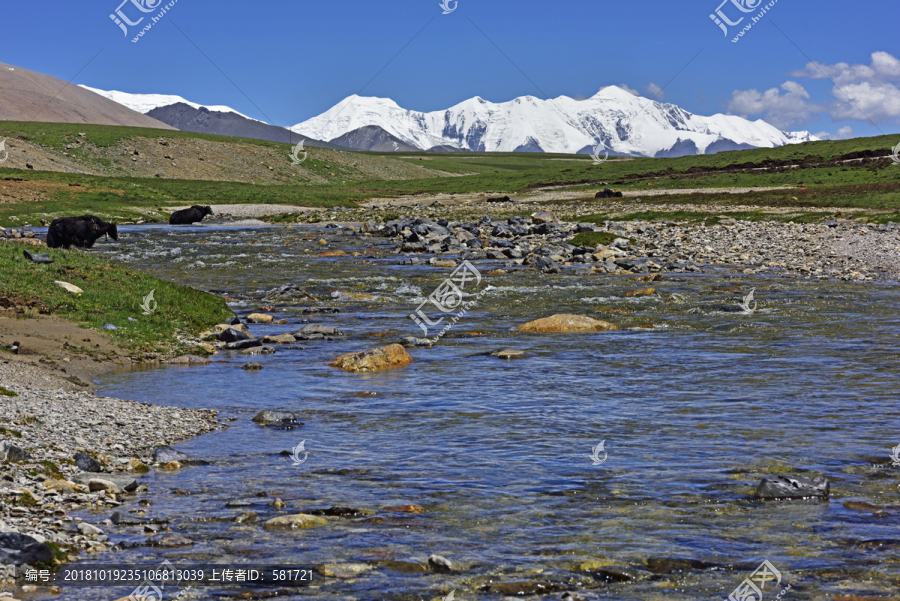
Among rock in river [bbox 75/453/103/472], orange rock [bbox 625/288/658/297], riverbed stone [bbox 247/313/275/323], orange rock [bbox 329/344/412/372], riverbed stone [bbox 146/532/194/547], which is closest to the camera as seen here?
riverbed stone [bbox 146/532/194/547]

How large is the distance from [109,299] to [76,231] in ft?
82.3

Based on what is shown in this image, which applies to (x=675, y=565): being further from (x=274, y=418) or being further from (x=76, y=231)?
(x=76, y=231)

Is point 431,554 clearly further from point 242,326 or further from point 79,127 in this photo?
point 79,127

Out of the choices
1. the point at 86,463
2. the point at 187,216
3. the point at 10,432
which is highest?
the point at 187,216

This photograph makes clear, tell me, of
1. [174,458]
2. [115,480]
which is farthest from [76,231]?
[115,480]

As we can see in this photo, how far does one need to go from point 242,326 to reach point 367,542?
1508 centimetres

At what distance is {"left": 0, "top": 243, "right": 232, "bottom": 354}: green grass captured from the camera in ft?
65.5

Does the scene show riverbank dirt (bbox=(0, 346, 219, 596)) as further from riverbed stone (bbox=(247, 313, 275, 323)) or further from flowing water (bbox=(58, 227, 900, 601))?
riverbed stone (bbox=(247, 313, 275, 323))

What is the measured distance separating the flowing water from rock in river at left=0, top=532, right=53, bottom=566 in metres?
0.59

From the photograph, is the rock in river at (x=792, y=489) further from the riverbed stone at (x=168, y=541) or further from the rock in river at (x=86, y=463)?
the rock in river at (x=86, y=463)

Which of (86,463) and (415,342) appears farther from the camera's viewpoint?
(415,342)

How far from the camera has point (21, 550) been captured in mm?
7371

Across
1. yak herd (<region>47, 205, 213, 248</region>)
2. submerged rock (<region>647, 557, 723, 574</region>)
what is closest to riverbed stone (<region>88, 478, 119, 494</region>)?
submerged rock (<region>647, 557, 723, 574</region>)

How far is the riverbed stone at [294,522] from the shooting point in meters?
8.95
